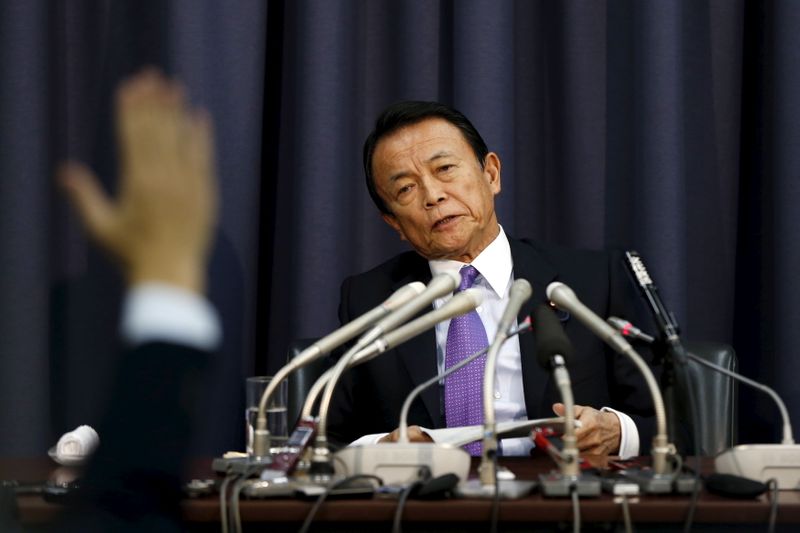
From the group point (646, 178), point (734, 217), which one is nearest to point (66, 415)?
point (646, 178)

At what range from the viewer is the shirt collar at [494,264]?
239 centimetres

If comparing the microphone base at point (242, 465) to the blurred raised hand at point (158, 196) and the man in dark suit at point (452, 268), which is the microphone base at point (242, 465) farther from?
the man in dark suit at point (452, 268)

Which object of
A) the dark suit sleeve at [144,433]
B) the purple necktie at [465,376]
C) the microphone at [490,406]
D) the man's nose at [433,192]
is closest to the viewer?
the dark suit sleeve at [144,433]

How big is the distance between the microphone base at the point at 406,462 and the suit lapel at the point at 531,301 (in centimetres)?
77

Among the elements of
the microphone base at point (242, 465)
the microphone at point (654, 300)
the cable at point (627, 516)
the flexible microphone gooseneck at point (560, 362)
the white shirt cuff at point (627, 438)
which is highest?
the microphone at point (654, 300)

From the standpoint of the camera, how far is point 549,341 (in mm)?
1395

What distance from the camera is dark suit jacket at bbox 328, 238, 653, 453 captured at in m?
2.25

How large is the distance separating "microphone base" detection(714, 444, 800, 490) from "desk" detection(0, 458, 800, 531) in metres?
0.09

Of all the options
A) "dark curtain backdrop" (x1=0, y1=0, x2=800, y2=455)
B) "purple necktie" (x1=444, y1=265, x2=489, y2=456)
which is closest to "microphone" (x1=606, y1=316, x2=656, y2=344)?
"purple necktie" (x1=444, y1=265, x2=489, y2=456)

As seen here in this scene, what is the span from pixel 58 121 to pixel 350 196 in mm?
865

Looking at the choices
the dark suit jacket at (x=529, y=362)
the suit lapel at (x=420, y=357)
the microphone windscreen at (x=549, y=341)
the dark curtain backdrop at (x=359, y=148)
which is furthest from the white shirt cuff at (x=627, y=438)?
the dark curtain backdrop at (x=359, y=148)

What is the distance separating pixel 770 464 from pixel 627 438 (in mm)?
648

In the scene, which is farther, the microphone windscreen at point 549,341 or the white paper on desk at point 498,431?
the white paper on desk at point 498,431

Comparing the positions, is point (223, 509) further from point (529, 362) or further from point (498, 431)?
point (529, 362)
